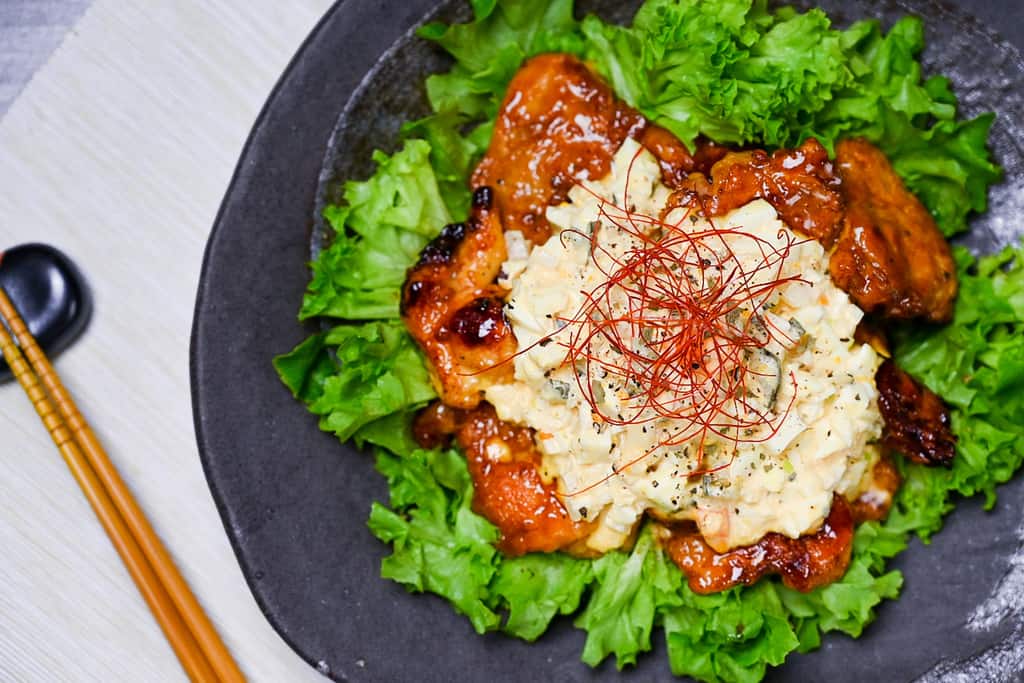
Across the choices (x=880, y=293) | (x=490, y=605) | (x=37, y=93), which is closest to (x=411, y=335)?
(x=490, y=605)

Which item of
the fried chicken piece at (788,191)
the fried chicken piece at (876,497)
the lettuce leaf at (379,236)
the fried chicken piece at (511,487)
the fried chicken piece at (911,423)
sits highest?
the lettuce leaf at (379,236)

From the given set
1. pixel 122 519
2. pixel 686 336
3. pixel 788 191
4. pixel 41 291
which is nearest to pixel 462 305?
pixel 686 336

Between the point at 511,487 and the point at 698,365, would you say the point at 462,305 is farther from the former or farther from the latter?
the point at 698,365

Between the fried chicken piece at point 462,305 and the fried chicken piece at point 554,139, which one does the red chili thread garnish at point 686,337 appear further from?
the fried chicken piece at point 554,139

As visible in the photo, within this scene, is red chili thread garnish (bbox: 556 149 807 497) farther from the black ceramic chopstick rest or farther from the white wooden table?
the black ceramic chopstick rest

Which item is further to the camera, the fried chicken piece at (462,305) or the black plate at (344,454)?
the black plate at (344,454)

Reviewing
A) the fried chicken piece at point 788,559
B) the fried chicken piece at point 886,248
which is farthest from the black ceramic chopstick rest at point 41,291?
the fried chicken piece at point 886,248
